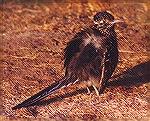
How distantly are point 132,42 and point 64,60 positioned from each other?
43cm

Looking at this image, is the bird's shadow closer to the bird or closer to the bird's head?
the bird

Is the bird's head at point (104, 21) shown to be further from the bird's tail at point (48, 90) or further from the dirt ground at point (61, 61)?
the bird's tail at point (48, 90)

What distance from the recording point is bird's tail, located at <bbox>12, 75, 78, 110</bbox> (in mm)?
3059

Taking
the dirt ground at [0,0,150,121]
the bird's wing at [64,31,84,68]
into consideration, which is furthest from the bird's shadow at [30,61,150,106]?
the bird's wing at [64,31,84,68]

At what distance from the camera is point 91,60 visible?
3.10 metres

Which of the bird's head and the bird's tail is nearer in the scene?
the bird's tail

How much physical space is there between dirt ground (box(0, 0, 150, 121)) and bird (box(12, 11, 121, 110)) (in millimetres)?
37

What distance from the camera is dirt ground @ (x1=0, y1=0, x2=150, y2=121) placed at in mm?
3047

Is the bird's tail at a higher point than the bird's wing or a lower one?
lower

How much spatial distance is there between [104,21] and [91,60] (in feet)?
0.76

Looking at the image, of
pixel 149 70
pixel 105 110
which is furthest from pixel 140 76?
pixel 105 110

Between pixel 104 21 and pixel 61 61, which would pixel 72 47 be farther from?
pixel 104 21

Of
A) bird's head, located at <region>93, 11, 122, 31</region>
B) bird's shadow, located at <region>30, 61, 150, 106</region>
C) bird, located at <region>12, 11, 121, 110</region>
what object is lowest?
bird's shadow, located at <region>30, 61, 150, 106</region>

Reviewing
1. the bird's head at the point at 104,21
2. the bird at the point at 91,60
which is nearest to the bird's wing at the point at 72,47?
the bird at the point at 91,60
